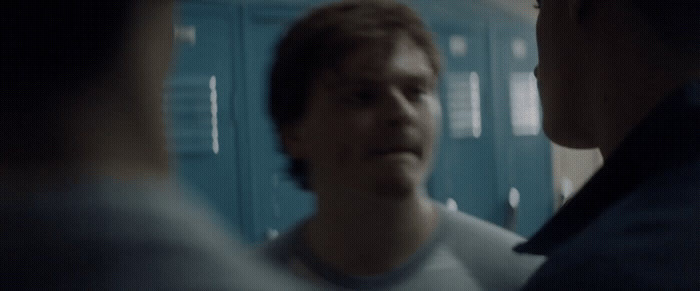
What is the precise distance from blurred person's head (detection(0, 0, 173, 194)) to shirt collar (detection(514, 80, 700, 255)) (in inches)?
14.1

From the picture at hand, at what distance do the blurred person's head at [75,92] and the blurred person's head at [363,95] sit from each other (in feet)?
1.32

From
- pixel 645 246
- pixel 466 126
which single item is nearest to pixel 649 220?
pixel 645 246

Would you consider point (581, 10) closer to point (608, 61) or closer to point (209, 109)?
point (608, 61)

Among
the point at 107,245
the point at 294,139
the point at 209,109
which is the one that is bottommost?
the point at 209,109

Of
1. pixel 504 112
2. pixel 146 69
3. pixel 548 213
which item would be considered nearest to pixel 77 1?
pixel 146 69

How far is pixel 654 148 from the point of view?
484 mm

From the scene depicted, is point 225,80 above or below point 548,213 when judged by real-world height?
above

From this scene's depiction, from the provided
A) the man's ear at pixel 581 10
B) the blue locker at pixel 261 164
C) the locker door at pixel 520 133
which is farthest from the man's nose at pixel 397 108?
the locker door at pixel 520 133

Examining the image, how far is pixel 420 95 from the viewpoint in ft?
2.43

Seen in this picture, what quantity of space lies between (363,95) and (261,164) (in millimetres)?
929

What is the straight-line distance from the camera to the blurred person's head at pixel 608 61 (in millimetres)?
475

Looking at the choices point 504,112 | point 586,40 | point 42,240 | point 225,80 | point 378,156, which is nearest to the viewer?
point 42,240

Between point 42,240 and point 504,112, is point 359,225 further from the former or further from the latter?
point 504,112

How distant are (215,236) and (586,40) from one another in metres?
0.36
